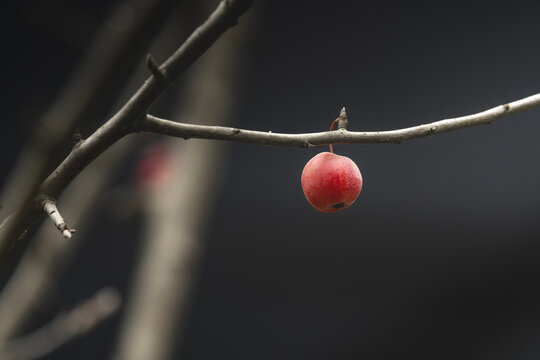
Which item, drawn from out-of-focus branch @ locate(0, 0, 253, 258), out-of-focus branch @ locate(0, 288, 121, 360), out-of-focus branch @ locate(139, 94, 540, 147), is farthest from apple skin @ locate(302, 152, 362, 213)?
out-of-focus branch @ locate(0, 288, 121, 360)

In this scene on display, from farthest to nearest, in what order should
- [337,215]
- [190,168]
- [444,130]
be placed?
[337,215] < [190,168] < [444,130]

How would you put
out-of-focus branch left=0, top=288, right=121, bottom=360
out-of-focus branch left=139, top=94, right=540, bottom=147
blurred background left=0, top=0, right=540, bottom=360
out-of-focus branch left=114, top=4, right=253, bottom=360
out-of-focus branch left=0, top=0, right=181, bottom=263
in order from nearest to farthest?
1. out-of-focus branch left=0, top=0, right=181, bottom=263
2. out-of-focus branch left=139, top=94, right=540, bottom=147
3. out-of-focus branch left=0, top=288, right=121, bottom=360
4. out-of-focus branch left=114, top=4, right=253, bottom=360
5. blurred background left=0, top=0, right=540, bottom=360

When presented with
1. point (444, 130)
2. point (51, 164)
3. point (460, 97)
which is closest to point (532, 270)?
point (460, 97)

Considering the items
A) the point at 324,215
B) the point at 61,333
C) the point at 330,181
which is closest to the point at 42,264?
the point at 61,333

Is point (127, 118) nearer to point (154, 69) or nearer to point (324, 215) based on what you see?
point (154, 69)

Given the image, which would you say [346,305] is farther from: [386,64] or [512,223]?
[386,64]

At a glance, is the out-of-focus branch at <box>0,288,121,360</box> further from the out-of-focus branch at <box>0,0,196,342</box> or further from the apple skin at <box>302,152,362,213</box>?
the apple skin at <box>302,152,362,213</box>
